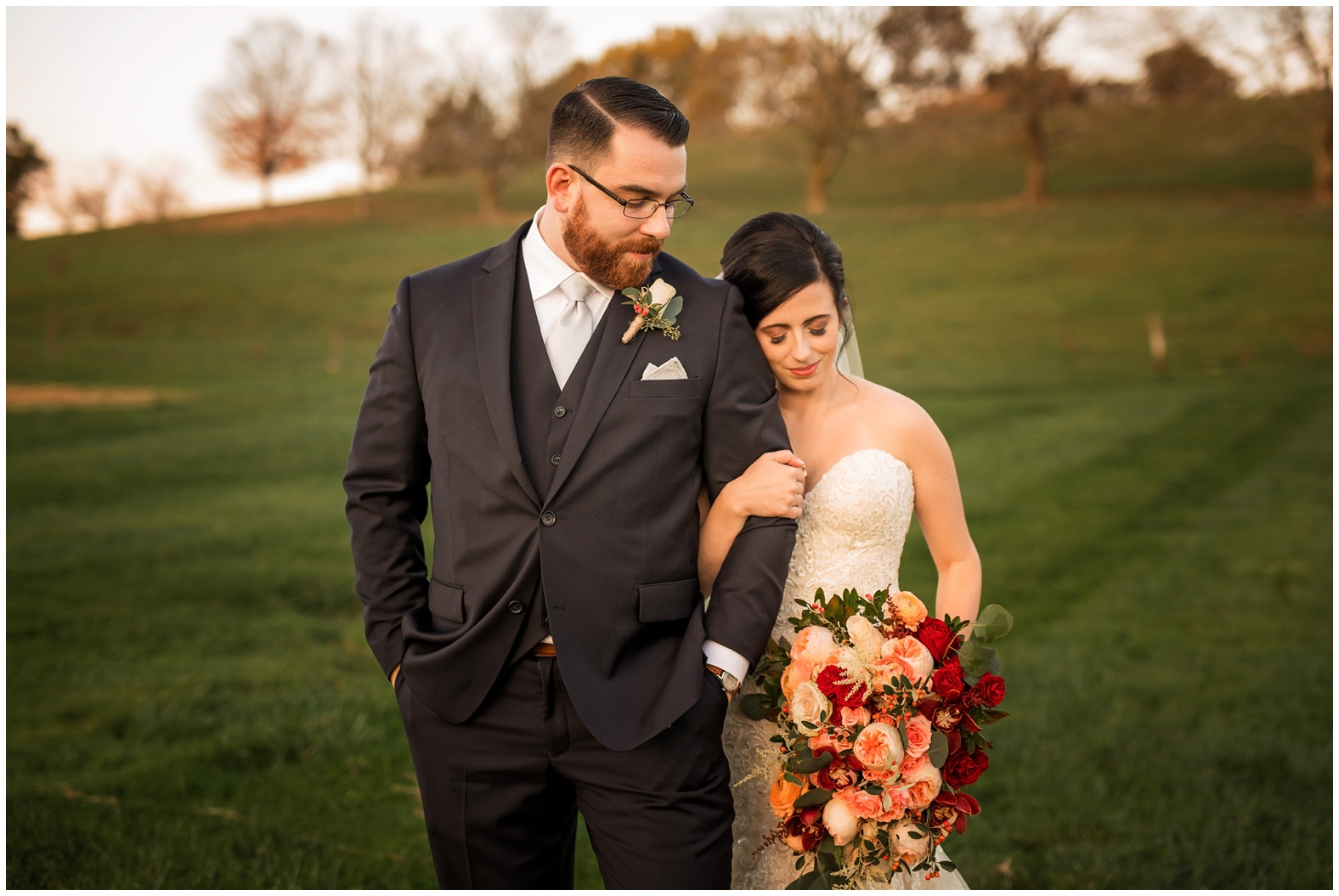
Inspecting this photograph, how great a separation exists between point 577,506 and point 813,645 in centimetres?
75

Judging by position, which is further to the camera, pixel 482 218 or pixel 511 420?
pixel 482 218

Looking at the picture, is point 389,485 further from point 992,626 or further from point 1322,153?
point 1322,153

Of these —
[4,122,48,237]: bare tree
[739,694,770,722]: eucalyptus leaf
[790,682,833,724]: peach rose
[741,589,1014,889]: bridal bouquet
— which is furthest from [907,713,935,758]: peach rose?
[4,122,48,237]: bare tree

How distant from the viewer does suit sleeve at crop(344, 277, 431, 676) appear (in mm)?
2941

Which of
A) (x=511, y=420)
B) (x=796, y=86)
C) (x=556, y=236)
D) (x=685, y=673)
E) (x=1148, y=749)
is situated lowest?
(x=1148, y=749)

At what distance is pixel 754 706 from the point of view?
121 inches

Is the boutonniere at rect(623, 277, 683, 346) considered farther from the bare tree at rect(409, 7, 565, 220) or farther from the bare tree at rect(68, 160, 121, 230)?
the bare tree at rect(409, 7, 565, 220)

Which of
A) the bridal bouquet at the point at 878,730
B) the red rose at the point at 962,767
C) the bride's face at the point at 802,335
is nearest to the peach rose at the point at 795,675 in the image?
the bridal bouquet at the point at 878,730

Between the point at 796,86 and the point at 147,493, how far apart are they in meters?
32.7

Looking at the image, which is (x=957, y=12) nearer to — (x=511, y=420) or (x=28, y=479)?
(x=28, y=479)

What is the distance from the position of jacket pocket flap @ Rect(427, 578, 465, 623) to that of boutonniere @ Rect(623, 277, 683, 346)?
31.3 inches

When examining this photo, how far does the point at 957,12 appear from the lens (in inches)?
1484

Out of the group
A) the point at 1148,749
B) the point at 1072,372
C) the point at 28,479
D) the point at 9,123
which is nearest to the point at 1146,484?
the point at 1148,749

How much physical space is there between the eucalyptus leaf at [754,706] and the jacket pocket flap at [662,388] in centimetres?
89
